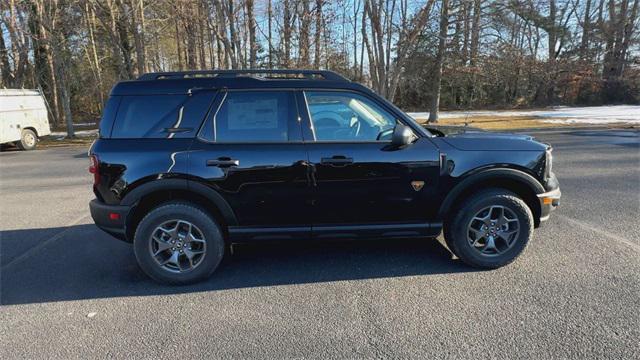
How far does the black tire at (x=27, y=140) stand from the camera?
46.3ft

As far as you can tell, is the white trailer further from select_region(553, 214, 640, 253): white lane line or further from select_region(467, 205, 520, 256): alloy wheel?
select_region(553, 214, 640, 253): white lane line

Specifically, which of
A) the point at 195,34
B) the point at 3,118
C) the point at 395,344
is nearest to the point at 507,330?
the point at 395,344

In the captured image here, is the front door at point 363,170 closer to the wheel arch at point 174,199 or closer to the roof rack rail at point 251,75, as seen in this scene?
the roof rack rail at point 251,75

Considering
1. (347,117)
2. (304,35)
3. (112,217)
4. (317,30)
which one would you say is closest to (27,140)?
(304,35)

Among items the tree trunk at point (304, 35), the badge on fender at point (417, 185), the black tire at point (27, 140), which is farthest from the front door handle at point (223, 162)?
the tree trunk at point (304, 35)

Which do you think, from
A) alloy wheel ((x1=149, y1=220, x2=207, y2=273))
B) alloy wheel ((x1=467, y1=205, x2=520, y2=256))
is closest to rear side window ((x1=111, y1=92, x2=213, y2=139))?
alloy wheel ((x1=149, y1=220, x2=207, y2=273))

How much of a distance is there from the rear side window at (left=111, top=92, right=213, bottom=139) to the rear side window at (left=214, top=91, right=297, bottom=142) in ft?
0.63

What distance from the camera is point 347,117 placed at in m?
3.56

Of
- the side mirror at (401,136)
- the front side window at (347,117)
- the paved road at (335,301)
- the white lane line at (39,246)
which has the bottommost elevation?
the paved road at (335,301)

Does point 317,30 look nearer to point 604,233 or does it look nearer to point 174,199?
point 604,233

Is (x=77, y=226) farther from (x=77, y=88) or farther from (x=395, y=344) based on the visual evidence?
(x=77, y=88)

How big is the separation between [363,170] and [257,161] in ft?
3.14

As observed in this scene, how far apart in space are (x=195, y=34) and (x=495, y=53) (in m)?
18.2

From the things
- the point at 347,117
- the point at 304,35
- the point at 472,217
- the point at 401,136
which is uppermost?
the point at 304,35
